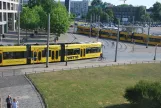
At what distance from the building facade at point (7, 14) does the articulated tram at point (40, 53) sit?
38.5m

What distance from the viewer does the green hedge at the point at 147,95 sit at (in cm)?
1897

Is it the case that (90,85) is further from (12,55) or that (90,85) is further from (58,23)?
(58,23)

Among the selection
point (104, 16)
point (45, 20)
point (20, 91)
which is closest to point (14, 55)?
point (20, 91)

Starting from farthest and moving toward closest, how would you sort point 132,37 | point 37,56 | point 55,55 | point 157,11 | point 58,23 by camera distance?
point 157,11 < point 132,37 < point 58,23 < point 55,55 < point 37,56

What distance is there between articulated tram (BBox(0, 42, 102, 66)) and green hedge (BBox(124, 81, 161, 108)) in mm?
18101

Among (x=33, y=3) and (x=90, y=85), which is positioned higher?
(x=33, y=3)

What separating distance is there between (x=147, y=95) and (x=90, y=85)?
28.4 feet

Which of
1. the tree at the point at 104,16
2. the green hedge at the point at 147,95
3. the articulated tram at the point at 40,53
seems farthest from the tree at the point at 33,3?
the green hedge at the point at 147,95

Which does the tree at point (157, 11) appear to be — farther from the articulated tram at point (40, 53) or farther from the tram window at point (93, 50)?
the articulated tram at point (40, 53)

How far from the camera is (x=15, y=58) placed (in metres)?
34.7

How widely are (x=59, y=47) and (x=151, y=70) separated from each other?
12.9 m

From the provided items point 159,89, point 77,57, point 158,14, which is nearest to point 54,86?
point 159,89

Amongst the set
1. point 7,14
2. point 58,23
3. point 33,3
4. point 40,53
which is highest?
point 33,3

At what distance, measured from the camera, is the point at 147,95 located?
19.2 meters
